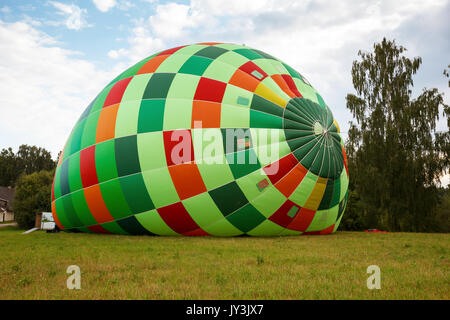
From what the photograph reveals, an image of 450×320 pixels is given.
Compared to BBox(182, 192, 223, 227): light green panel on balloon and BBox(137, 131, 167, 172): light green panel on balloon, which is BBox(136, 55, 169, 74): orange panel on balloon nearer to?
BBox(137, 131, 167, 172): light green panel on balloon

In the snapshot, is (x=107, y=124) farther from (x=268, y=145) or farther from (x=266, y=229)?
(x=266, y=229)

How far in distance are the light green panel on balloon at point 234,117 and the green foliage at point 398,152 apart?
39.0 ft

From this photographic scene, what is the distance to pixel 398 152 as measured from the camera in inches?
769

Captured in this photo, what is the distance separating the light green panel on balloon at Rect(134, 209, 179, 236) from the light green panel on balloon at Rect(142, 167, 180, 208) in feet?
1.21

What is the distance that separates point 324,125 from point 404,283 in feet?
23.8

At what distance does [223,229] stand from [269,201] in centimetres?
158

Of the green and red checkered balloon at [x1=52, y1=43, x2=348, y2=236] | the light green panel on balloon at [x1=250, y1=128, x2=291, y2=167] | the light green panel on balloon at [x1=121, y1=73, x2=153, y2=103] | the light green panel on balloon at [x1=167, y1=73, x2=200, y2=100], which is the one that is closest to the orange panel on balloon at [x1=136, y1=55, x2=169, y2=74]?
the green and red checkered balloon at [x1=52, y1=43, x2=348, y2=236]

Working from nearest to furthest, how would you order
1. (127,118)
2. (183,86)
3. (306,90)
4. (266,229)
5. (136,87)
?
1. (266,229)
2. (183,86)
3. (127,118)
4. (136,87)
5. (306,90)

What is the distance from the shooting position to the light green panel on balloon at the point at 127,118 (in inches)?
422

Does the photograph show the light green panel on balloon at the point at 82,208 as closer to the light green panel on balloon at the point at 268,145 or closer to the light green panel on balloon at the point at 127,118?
the light green panel on balloon at the point at 127,118

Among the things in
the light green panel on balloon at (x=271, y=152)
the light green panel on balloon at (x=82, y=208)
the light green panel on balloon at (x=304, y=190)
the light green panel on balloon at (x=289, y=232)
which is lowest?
the light green panel on balloon at (x=289, y=232)

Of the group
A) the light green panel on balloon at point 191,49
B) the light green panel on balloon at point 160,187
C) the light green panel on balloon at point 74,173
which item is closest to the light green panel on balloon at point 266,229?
the light green panel on balloon at point 160,187

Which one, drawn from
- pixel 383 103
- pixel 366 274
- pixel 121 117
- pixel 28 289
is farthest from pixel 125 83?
pixel 383 103

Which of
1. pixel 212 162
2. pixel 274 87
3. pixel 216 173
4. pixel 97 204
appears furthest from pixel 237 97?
pixel 97 204
